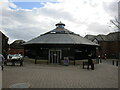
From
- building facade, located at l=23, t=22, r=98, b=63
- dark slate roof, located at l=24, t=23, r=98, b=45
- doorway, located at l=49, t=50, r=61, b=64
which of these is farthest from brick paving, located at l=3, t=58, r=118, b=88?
dark slate roof, located at l=24, t=23, r=98, b=45

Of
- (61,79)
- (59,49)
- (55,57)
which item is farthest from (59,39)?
(61,79)

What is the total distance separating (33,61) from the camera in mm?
25891

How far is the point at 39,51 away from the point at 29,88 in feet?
57.8

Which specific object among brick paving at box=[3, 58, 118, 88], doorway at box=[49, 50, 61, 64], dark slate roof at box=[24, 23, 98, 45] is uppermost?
dark slate roof at box=[24, 23, 98, 45]

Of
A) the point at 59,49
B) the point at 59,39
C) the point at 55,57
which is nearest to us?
the point at 59,49

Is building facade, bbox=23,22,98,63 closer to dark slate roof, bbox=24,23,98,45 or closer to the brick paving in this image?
dark slate roof, bbox=24,23,98,45

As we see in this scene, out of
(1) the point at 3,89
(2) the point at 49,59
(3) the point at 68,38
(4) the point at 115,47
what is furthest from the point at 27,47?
(4) the point at 115,47

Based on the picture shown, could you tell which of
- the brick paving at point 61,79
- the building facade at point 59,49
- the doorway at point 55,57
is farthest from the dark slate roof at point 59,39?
the brick paving at point 61,79

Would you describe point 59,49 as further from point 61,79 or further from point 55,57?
point 61,79

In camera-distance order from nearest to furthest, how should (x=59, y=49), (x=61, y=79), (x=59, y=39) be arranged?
1. (x=61, y=79)
2. (x=59, y=49)
3. (x=59, y=39)

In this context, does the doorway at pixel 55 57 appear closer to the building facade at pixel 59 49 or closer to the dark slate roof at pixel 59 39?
the building facade at pixel 59 49

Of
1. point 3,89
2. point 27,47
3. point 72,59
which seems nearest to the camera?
point 3,89

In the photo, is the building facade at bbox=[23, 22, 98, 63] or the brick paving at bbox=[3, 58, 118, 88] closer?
the brick paving at bbox=[3, 58, 118, 88]

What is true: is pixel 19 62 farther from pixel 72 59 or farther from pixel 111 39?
pixel 111 39
